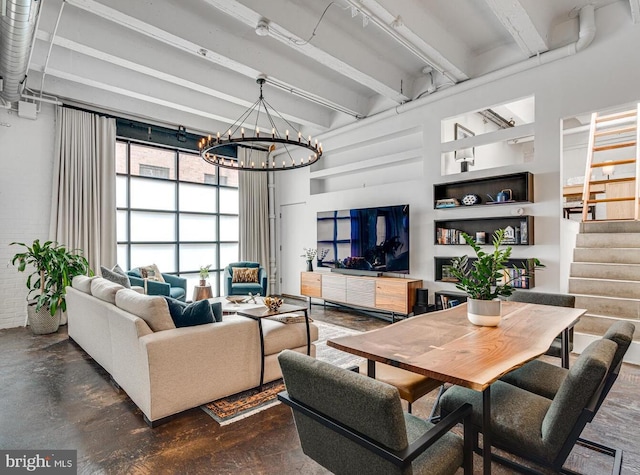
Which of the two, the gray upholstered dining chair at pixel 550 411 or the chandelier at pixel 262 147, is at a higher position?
the chandelier at pixel 262 147

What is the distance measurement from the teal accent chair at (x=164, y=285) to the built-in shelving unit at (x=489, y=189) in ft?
13.1

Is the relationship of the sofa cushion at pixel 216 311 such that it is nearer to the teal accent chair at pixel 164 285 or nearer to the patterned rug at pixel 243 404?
the patterned rug at pixel 243 404

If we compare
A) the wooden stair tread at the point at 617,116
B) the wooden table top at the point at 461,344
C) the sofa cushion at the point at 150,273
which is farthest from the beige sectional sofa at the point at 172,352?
the wooden stair tread at the point at 617,116

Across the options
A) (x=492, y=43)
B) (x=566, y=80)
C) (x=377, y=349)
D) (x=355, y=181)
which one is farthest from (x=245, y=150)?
(x=377, y=349)

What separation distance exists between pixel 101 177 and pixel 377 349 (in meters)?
5.57

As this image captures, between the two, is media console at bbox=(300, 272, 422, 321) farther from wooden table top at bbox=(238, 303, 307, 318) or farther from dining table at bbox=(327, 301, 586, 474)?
dining table at bbox=(327, 301, 586, 474)

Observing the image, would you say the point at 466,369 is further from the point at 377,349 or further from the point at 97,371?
the point at 97,371

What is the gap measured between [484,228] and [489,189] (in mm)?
520

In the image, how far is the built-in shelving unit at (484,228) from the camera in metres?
4.12

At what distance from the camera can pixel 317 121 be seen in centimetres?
633

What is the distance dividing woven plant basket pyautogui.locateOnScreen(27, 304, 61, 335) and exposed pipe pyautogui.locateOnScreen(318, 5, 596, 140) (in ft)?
17.6

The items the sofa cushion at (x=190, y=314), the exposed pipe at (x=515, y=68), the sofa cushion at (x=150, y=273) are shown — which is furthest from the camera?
the sofa cushion at (x=150, y=273)

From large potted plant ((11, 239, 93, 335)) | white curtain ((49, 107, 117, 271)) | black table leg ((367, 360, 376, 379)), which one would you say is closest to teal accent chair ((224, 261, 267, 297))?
white curtain ((49, 107, 117, 271))

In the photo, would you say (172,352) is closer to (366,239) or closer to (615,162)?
(366,239)
